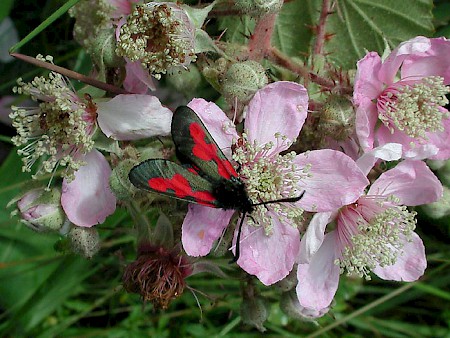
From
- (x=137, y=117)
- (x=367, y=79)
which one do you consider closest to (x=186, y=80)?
→ (x=137, y=117)

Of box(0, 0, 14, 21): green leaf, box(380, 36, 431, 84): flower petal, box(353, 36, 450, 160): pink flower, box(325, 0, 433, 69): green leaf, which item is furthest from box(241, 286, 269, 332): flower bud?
box(0, 0, 14, 21): green leaf

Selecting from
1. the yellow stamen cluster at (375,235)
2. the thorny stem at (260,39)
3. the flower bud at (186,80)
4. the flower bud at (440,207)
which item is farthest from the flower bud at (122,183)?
the flower bud at (440,207)

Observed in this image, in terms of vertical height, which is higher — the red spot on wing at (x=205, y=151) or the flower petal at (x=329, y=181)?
the red spot on wing at (x=205, y=151)

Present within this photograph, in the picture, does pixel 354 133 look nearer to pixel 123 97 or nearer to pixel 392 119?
pixel 392 119

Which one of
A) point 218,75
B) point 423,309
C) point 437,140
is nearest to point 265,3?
point 218,75

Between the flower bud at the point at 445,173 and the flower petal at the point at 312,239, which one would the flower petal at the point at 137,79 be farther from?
the flower bud at the point at 445,173

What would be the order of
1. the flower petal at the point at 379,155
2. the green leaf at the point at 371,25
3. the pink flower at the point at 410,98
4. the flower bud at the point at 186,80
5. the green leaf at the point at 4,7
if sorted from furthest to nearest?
the green leaf at the point at 4,7
the green leaf at the point at 371,25
the flower bud at the point at 186,80
the pink flower at the point at 410,98
the flower petal at the point at 379,155

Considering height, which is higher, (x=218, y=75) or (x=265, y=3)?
(x=265, y=3)

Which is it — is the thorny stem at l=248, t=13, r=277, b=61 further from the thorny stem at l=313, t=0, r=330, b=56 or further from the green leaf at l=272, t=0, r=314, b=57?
the green leaf at l=272, t=0, r=314, b=57
